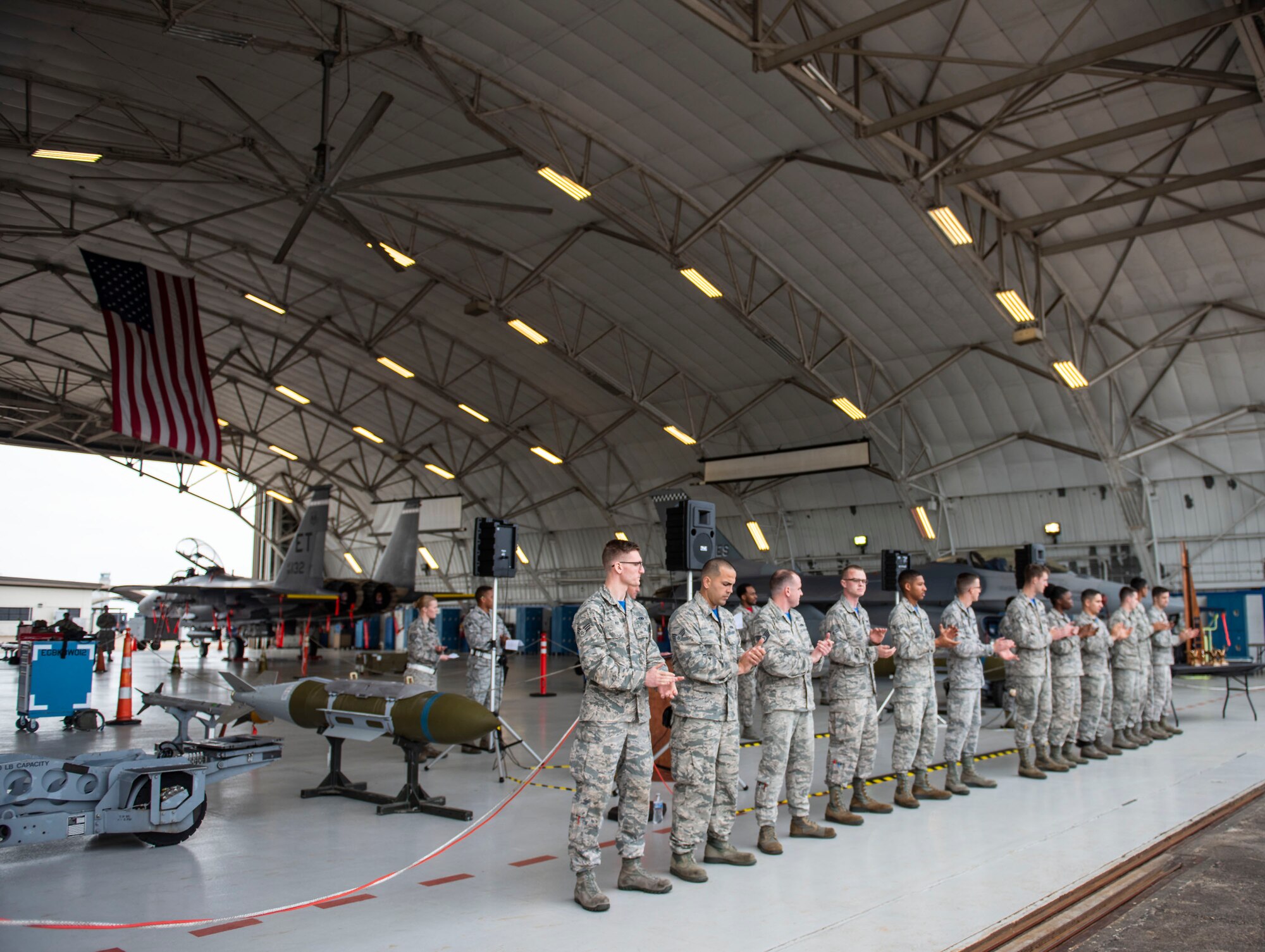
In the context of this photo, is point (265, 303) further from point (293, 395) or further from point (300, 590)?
point (300, 590)

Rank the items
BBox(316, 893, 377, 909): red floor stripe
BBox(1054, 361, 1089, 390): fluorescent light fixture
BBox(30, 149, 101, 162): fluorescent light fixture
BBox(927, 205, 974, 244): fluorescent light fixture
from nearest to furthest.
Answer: BBox(316, 893, 377, 909): red floor stripe < BBox(927, 205, 974, 244): fluorescent light fixture < BBox(30, 149, 101, 162): fluorescent light fixture < BBox(1054, 361, 1089, 390): fluorescent light fixture

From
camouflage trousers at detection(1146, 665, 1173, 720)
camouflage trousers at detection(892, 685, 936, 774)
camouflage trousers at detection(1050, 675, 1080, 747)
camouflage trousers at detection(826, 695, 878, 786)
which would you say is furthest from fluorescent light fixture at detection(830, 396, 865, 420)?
camouflage trousers at detection(826, 695, 878, 786)

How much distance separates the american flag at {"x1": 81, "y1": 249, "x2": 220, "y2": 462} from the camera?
18.5m

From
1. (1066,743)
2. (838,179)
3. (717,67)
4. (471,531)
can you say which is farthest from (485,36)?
(471,531)

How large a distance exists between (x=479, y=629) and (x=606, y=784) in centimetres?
545

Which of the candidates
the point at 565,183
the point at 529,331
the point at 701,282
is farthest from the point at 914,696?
the point at 529,331

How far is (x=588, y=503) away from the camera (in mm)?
31141

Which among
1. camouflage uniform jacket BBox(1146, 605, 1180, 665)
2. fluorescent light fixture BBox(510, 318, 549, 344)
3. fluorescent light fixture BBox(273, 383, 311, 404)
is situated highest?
fluorescent light fixture BBox(273, 383, 311, 404)

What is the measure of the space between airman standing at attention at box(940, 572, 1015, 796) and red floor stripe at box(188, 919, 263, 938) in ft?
17.6

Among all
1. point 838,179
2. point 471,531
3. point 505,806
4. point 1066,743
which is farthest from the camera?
point 471,531

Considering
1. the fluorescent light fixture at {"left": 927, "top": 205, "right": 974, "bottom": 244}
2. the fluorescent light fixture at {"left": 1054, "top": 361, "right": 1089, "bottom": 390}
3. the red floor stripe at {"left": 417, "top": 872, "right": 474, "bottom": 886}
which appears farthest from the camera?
the fluorescent light fixture at {"left": 1054, "top": 361, "right": 1089, "bottom": 390}

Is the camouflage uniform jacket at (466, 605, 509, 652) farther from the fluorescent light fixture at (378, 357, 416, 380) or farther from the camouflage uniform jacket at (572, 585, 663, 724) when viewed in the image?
the fluorescent light fixture at (378, 357, 416, 380)

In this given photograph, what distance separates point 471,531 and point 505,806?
30269mm

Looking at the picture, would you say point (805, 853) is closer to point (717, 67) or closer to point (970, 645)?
point (970, 645)
